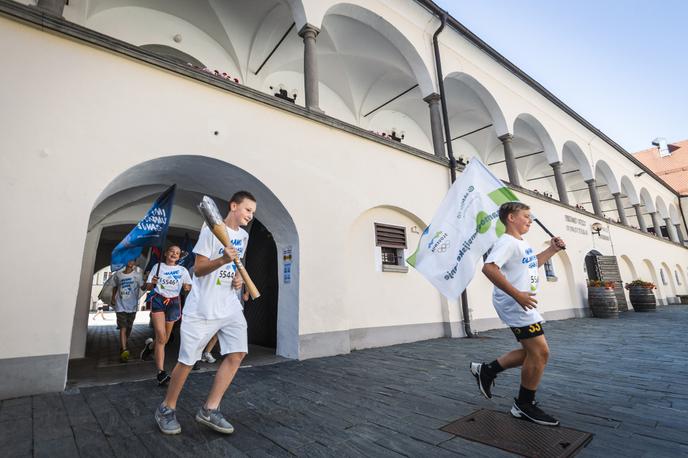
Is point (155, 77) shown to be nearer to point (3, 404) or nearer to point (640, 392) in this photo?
point (3, 404)

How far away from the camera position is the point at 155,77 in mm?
4871

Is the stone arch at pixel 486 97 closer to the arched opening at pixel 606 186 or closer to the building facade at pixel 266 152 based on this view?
the building facade at pixel 266 152

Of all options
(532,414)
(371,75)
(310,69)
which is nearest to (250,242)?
(310,69)

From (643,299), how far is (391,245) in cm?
1415

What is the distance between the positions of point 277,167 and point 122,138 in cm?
229

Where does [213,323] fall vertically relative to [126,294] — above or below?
below

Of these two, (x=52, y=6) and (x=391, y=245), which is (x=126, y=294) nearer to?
(x=52, y=6)

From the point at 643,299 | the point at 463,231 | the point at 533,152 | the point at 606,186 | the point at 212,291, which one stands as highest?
the point at 533,152

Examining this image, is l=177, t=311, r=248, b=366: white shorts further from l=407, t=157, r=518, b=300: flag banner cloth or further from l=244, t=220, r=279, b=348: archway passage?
l=244, t=220, r=279, b=348: archway passage

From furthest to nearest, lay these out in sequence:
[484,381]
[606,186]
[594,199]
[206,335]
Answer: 1. [606,186]
2. [594,199]
3. [484,381]
4. [206,335]

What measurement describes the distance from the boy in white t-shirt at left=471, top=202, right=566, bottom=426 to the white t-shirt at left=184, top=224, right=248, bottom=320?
2.16 meters

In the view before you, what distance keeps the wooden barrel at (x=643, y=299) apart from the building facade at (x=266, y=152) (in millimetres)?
2684

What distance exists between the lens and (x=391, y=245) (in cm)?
755

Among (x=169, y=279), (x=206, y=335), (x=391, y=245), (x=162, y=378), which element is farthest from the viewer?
(x=391, y=245)
